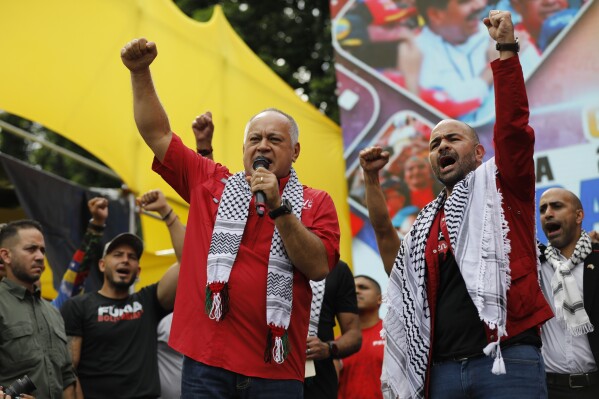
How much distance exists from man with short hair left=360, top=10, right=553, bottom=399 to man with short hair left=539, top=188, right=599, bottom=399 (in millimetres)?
1633

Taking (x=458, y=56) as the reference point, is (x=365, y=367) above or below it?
below

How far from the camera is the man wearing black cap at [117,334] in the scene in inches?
224

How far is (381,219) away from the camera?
13.8ft

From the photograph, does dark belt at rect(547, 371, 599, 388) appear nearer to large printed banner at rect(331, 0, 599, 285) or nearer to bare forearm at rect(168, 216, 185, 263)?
bare forearm at rect(168, 216, 185, 263)

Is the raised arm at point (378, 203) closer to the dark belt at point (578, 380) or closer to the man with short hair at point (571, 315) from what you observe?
the man with short hair at point (571, 315)

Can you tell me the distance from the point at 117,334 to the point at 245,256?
2.53 meters

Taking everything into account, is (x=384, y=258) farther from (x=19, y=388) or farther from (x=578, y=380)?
(x=19, y=388)

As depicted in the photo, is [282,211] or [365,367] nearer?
[282,211]

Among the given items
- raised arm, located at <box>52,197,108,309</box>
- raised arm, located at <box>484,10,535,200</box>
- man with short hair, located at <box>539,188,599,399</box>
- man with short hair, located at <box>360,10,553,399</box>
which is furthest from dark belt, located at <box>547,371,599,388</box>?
raised arm, located at <box>52,197,108,309</box>

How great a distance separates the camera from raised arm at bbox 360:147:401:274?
13.2 feet

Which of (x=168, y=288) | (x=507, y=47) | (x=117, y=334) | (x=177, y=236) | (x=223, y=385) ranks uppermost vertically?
(x=507, y=47)

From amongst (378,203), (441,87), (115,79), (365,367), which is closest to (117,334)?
(365,367)

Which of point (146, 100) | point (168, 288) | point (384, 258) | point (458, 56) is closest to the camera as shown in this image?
point (146, 100)

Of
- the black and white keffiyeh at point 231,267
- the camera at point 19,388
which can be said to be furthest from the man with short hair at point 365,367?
the black and white keffiyeh at point 231,267
